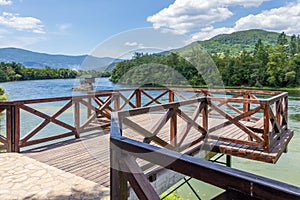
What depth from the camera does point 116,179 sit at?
4.86ft

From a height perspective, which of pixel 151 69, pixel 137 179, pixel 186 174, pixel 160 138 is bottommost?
pixel 160 138

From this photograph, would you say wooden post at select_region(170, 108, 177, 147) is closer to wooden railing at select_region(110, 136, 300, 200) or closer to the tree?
wooden railing at select_region(110, 136, 300, 200)

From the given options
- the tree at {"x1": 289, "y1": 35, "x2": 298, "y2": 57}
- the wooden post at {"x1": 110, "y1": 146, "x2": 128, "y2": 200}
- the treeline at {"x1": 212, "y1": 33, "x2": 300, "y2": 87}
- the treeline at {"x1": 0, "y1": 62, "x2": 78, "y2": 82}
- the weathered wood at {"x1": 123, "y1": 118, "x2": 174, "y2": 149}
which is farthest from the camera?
the tree at {"x1": 289, "y1": 35, "x2": 298, "y2": 57}

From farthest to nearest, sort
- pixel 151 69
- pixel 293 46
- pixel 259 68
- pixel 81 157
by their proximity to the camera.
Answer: pixel 293 46
pixel 259 68
pixel 151 69
pixel 81 157

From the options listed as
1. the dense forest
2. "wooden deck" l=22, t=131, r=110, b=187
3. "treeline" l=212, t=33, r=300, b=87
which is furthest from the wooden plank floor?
"treeline" l=212, t=33, r=300, b=87

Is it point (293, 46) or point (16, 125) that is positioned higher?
point (293, 46)

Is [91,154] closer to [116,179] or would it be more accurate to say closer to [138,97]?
[116,179]

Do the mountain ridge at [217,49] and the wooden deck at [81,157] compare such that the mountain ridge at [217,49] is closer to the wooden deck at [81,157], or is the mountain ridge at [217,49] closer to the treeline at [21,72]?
the treeline at [21,72]

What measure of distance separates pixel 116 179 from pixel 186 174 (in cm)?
62

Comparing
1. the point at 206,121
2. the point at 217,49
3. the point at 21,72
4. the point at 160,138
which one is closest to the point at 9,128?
the point at 160,138

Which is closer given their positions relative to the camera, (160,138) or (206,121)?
(160,138)

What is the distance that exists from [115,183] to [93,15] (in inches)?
304

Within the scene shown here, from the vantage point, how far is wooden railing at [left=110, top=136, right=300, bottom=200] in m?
0.80

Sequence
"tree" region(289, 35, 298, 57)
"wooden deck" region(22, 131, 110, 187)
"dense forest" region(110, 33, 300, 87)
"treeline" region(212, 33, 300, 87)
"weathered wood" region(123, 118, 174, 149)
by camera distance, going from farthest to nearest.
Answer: "tree" region(289, 35, 298, 57)
"treeline" region(212, 33, 300, 87)
"dense forest" region(110, 33, 300, 87)
"wooden deck" region(22, 131, 110, 187)
"weathered wood" region(123, 118, 174, 149)
